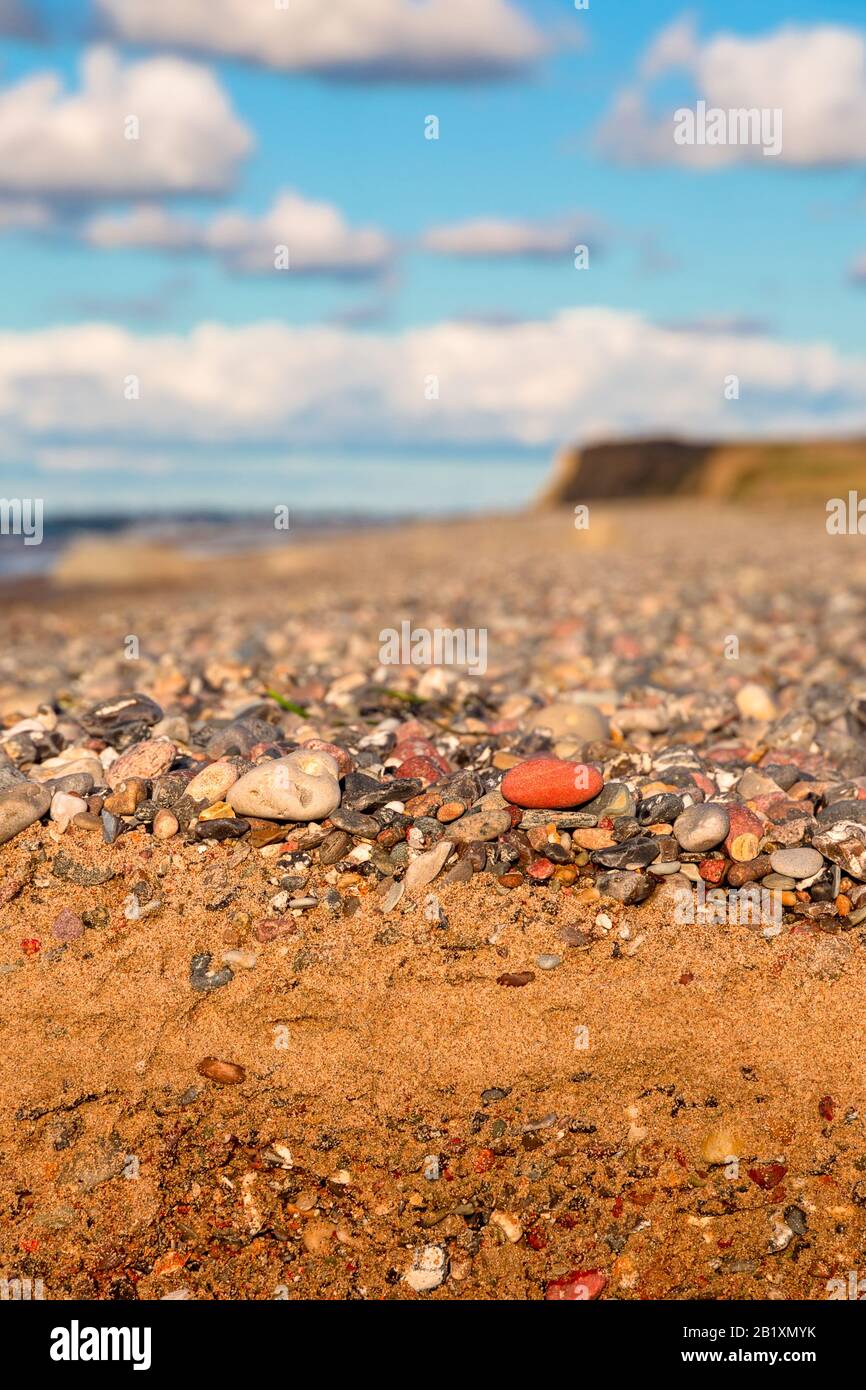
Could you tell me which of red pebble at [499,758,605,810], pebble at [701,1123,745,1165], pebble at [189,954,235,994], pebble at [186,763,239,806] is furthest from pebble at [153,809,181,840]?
pebble at [701,1123,745,1165]

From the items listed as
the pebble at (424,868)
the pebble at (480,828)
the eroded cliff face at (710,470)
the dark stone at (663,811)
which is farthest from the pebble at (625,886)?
the eroded cliff face at (710,470)

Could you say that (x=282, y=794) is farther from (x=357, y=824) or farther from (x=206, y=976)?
(x=206, y=976)

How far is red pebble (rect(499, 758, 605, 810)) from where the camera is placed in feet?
16.9

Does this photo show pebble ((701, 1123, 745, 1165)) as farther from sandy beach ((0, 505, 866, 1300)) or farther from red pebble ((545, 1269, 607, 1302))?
red pebble ((545, 1269, 607, 1302))

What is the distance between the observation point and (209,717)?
6809 millimetres

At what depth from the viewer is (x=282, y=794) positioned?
508cm

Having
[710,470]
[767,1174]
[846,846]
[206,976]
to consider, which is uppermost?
[710,470]

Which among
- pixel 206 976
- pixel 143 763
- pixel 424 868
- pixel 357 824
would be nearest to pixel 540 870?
pixel 424 868

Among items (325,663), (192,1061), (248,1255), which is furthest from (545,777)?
(325,663)

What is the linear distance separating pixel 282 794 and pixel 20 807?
122 centimetres

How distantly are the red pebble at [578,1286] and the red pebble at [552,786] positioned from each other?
1997 mm

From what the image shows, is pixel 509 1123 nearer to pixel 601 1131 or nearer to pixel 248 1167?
pixel 601 1131

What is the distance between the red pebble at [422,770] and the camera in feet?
18.4

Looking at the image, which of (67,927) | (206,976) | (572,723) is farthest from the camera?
(572,723)
